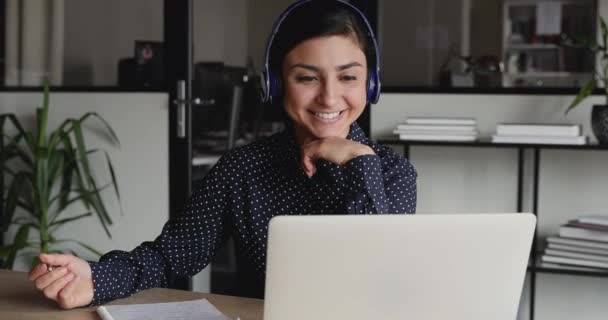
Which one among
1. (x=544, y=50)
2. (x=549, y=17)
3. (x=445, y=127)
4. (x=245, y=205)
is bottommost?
(x=245, y=205)

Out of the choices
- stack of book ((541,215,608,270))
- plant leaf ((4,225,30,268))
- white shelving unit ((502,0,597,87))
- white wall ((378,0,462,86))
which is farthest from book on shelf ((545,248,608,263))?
plant leaf ((4,225,30,268))

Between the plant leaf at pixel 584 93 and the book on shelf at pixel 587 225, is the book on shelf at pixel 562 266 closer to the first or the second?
the book on shelf at pixel 587 225

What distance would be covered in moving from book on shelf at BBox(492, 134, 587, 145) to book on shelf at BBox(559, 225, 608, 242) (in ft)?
1.05

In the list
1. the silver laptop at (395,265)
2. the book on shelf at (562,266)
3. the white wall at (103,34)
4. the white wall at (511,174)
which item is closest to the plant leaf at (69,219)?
the white wall at (103,34)

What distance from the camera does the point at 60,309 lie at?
4.88ft

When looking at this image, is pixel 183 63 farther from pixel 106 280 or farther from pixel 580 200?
pixel 106 280

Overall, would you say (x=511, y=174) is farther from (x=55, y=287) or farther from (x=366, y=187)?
(x=55, y=287)

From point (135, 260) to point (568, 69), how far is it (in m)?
2.56

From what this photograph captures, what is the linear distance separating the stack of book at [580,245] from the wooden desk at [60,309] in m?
1.91

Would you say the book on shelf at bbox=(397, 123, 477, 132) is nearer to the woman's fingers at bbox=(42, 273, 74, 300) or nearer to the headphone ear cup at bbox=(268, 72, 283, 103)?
the headphone ear cup at bbox=(268, 72, 283, 103)

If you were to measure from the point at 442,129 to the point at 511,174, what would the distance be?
0.38 meters

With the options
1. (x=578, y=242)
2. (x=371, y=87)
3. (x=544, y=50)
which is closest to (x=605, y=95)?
(x=578, y=242)

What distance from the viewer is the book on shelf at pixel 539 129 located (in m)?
→ 3.13

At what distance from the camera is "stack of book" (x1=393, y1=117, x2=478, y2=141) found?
3.31 m
